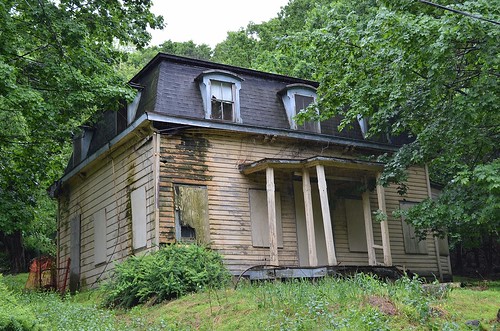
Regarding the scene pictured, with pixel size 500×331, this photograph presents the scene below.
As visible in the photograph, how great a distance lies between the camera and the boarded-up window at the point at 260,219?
55.0 ft

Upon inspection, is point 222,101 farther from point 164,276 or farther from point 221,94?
point 164,276

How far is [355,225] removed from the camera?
61.8 feet

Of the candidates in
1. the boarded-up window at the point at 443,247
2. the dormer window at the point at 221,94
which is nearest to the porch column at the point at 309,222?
the dormer window at the point at 221,94

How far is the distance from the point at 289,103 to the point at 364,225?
15.1 ft

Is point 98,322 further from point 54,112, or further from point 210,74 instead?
point 210,74

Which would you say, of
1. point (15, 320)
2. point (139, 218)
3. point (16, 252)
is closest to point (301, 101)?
point (139, 218)

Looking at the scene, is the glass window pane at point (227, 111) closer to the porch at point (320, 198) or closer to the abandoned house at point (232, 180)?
the abandoned house at point (232, 180)

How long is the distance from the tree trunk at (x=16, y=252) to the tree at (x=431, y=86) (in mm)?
19648

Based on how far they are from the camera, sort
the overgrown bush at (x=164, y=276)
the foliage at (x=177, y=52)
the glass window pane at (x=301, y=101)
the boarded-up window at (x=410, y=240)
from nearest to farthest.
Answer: the overgrown bush at (x=164, y=276) < the glass window pane at (x=301, y=101) < the boarded-up window at (x=410, y=240) < the foliage at (x=177, y=52)

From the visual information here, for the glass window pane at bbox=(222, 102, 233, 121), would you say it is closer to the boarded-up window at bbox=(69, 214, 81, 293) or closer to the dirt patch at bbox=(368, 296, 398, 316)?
the boarded-up window at bbox=(69, 214, 81, 293)

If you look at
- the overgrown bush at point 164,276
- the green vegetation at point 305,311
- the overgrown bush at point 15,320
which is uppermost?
the overgrown bush at point 164,276

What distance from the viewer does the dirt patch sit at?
29.4ft

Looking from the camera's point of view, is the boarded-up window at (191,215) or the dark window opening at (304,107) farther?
the dark window opening at (304,107)

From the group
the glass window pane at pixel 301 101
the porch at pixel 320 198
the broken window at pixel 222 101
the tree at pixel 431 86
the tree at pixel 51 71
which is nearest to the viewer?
the tree at pixel 431 86
